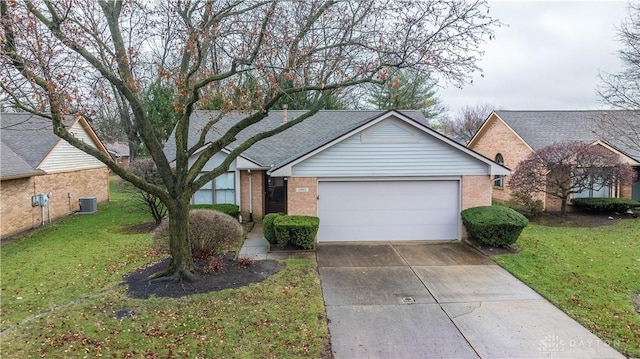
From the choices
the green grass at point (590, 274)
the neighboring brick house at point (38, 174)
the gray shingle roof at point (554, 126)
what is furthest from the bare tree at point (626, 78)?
the neighboring brick house at point (38, 174)

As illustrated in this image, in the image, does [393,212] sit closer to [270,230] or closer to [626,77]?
[270,230]

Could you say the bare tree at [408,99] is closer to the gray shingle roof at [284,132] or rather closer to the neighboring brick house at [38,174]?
the gray shingle roof at [284,132]

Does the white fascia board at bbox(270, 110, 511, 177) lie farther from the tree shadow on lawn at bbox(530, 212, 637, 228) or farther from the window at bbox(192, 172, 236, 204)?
the tree shadow on lawn at bbox(530, 212, 637, 228)

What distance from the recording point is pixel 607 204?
16188mm

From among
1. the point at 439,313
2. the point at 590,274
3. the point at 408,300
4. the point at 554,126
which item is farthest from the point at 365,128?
the point at 554,126

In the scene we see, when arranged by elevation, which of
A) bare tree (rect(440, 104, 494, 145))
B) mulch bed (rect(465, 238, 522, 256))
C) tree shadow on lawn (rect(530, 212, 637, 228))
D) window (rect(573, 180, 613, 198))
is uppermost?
bare tree (rect(440, 104, 494, 145))

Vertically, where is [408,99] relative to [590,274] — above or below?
above

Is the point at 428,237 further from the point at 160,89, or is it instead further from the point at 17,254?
the point at 160,89

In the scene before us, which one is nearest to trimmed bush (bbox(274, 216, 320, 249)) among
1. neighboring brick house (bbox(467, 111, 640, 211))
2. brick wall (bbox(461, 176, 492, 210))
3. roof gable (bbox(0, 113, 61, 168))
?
brick wall (bbox(461, 176, 492, 210))

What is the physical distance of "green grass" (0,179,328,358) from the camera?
535cm

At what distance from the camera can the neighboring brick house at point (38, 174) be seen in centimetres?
1357

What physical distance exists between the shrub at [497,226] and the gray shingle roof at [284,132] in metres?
6.50

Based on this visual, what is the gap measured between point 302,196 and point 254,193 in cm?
432

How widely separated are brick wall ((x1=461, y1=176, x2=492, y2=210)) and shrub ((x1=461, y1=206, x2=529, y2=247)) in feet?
3.14
